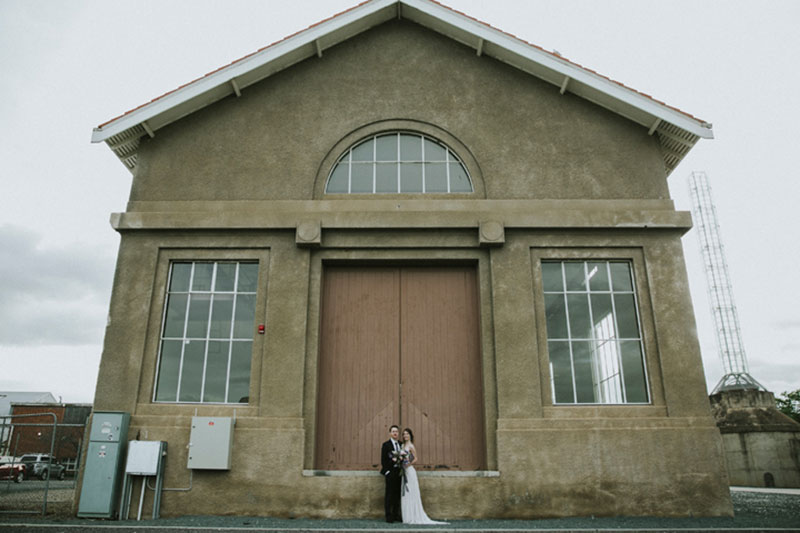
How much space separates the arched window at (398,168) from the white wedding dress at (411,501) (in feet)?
15.9

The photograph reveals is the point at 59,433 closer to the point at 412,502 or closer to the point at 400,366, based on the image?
the point at 400,366

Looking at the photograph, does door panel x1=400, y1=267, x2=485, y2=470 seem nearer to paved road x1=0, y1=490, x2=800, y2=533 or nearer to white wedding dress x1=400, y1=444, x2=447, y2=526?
white wedding dress x1=400, y1=444, x2=447, y2=526

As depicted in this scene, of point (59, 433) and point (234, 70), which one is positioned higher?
point (234, 70)

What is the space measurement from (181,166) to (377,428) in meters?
6.03

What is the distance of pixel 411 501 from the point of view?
841cm

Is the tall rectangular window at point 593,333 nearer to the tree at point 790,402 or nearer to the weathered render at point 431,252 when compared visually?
the weathered render at point 431,252

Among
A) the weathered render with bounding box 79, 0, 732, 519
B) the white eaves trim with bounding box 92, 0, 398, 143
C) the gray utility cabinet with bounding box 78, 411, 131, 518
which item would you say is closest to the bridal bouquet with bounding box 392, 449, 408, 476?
the weathered render with bounding box 79, 0, 732, 519

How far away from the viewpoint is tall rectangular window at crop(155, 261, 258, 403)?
950cm

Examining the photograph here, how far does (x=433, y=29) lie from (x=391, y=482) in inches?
335

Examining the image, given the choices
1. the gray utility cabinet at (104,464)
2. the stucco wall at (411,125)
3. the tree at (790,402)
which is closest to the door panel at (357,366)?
the stucco wall at (411,125)

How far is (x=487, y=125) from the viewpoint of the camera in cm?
1072

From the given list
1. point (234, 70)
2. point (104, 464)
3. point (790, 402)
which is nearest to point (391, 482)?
point (104, 464)

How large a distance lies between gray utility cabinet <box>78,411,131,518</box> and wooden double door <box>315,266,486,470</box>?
3066 mm

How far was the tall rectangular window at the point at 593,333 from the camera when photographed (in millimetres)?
9445
